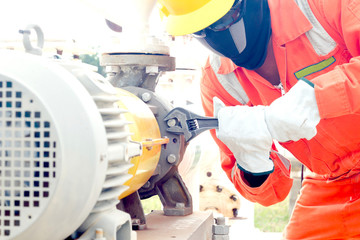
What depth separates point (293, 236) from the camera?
235 centimetres

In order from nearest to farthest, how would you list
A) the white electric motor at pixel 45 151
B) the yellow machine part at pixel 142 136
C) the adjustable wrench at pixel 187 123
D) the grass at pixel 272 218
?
the white electric motor at pixel 45 151, the yellow machine part at pixel 142 136, the adjustable wrench at pixel 187 123, the grass at pixel 272 218

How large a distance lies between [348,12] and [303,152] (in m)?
0.66

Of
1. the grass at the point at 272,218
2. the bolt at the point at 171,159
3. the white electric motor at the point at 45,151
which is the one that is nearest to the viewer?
the white electric motor at the point at 45,151

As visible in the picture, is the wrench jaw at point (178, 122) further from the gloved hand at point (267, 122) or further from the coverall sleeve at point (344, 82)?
the coverall sleeve at point (344, 82)

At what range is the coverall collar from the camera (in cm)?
185

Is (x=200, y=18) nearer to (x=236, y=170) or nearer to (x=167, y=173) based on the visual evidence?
(x=167, y=173)

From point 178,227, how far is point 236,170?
0.53m

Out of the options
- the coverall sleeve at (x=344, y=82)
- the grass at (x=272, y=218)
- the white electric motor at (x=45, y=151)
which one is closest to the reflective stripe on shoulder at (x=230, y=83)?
the coverall sleeve at (x=344, y=82)

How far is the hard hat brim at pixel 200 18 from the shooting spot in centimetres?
179

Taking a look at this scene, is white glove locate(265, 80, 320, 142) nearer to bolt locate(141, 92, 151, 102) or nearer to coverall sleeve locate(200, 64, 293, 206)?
bolt locate(141, 92, 151, 102)

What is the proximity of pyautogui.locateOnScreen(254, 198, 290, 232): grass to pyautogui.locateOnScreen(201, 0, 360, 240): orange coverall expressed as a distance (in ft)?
9.48

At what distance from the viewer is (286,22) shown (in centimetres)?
189

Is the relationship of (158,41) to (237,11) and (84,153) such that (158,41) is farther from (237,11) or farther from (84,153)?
(84,153)

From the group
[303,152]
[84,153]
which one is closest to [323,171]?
[303,152]
